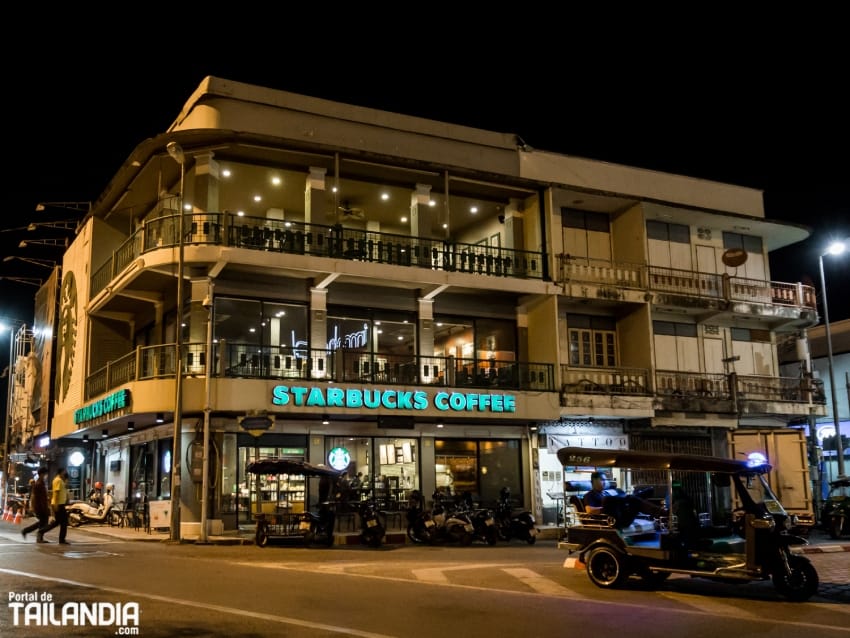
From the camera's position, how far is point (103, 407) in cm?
2489

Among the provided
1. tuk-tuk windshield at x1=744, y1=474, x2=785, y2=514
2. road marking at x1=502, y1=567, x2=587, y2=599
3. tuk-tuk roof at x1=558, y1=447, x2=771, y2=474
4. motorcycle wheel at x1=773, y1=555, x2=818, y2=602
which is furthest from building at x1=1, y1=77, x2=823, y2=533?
motorcycle wheel at x1=773, y1=555, x2=818, y2=602

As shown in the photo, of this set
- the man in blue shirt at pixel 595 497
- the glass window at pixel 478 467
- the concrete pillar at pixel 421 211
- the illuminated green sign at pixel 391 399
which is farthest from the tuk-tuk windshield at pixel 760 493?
the concrete pillar at pixel 421 211

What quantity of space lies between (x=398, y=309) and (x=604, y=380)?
756cm

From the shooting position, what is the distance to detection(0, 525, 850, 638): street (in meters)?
9.37

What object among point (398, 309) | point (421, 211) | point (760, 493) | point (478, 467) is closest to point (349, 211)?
point (421, 211)

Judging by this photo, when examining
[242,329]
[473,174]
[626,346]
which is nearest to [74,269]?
[242,329]

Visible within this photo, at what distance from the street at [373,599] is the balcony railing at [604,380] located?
33.2ft

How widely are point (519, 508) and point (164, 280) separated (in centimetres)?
1332

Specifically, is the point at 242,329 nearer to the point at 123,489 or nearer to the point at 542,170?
the point at 123,489

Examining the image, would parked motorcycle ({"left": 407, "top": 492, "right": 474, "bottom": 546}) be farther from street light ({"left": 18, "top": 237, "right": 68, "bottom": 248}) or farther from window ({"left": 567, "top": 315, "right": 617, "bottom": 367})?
street light ({"left": 18, "top": 237, "right": 68, "bottom": 248})

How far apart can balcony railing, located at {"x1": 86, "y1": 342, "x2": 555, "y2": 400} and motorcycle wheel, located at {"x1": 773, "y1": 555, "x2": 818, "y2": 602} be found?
1376cm

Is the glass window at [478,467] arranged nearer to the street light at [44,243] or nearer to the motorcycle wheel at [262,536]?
the motorcycle wheel at [262,536]

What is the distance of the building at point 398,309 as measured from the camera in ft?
75.8

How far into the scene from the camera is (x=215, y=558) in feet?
56.7
